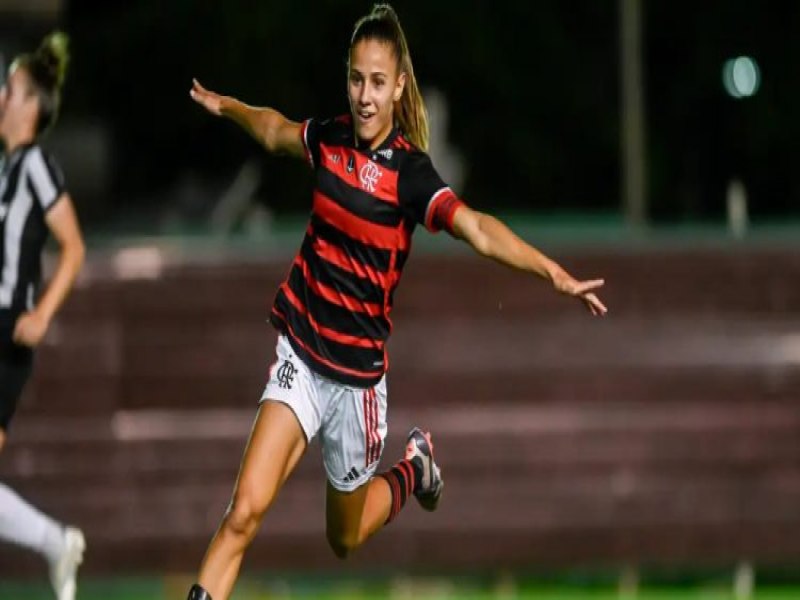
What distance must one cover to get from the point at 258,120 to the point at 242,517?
4.75ft

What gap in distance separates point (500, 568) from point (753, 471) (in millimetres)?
1368

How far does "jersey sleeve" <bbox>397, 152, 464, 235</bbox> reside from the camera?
6.43 meters

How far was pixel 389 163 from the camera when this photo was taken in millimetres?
6555

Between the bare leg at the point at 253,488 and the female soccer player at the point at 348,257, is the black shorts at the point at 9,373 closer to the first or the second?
the female soccer player at the point at 348,257

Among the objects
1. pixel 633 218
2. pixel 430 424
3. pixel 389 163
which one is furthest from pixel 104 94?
pixel 389 163

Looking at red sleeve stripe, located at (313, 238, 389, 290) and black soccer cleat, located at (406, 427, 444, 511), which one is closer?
red sleeve stripe, located at (313, 238, 389, 290)

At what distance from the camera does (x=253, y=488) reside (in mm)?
6379

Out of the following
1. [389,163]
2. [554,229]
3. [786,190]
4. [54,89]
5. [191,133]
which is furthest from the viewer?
[191,133]

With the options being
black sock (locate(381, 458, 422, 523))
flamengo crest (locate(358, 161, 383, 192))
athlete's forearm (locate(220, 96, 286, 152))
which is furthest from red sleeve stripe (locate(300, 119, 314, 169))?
black sock (locate(381, 458, 422, 523))

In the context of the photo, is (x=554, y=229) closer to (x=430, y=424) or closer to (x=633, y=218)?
Answer: (x=633, y=218)

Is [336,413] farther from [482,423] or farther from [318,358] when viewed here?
[482,423]

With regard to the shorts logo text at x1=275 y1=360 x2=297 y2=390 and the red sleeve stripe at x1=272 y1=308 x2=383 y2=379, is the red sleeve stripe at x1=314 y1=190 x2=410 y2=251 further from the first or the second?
the shorts logo text at x1=275 y1=360 x2=297 y2=390

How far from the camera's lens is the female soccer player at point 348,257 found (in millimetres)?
6371

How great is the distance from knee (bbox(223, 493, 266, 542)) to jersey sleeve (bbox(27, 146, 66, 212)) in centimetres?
202
